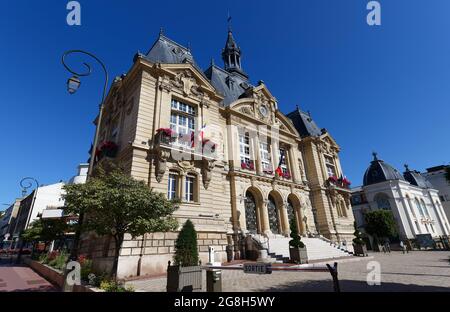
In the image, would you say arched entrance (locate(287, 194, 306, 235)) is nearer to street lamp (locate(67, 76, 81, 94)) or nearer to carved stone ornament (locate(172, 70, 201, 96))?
carved stone ornament (locate(172, 70, 201, 96))

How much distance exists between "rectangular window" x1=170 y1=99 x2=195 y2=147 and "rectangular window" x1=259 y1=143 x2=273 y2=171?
9.54 metres

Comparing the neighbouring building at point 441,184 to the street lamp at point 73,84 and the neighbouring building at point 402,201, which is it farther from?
the street lamp at point 73,84

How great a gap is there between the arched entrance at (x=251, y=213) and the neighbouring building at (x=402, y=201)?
1378 inches

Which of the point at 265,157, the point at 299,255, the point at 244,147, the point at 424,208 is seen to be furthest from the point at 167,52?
the point at 424,208

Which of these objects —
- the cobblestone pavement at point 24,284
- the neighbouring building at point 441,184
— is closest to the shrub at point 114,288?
the cobblestone pavement at point 24,284

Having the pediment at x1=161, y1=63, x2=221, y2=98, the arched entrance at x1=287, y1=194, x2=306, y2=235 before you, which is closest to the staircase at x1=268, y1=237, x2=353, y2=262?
the arched entrance at x1=287, y1=194, x2=306, y2=235

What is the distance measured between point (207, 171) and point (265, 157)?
408 inches

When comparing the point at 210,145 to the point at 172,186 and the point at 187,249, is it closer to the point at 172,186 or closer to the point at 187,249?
the point at 172,186

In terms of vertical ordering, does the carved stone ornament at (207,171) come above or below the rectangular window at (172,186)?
above

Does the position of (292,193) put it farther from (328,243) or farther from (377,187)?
(377,187)

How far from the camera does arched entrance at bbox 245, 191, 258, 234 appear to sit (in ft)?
72.0

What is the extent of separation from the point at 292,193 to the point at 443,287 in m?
17.8

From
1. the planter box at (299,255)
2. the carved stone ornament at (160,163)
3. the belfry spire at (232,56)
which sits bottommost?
the planter box at (299,255)

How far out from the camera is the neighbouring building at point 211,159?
16031 millimetres
